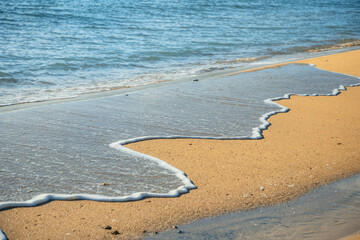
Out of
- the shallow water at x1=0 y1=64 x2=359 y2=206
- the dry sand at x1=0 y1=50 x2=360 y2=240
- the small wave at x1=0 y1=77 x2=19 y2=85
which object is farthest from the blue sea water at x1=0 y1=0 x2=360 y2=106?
the dry sand at x1=0 y1=50 x2=360 y2=240

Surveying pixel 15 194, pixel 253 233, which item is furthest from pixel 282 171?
pixel 15 194

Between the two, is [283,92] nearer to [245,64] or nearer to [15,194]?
[245,64]

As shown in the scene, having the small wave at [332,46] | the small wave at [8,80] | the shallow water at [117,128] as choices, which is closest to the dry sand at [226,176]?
the shallow water at [117,128]

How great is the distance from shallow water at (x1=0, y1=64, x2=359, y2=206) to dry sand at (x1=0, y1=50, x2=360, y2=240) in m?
0.28

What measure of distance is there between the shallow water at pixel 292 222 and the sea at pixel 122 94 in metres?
0.67

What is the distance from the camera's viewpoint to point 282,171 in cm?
416

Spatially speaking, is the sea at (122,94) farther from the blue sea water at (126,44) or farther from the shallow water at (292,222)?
the shallow water at (292,222)

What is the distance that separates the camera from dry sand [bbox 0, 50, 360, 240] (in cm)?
307

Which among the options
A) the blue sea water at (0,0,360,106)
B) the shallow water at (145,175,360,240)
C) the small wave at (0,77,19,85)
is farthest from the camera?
the blue sea water at (0,0,360,106)

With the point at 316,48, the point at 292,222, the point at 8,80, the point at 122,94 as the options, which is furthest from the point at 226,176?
the point at 316,48

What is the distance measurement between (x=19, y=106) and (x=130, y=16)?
2010 centimetres

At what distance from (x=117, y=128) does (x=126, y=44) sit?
10807 mm

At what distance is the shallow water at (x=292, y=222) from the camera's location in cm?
297

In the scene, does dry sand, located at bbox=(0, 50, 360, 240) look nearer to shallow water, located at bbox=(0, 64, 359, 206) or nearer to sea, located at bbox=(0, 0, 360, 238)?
sea, located at bbox=(0, 0, 360, 238)
